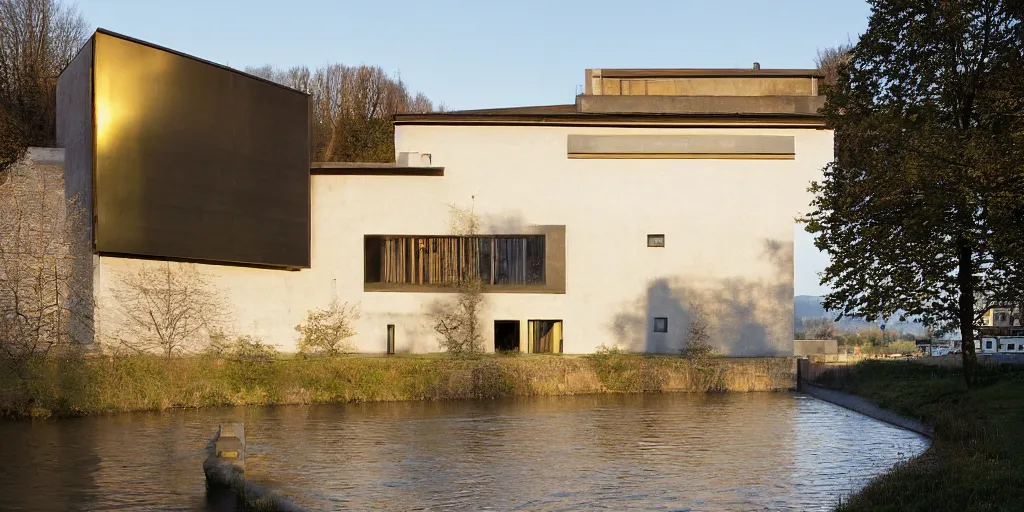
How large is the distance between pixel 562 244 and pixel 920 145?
13.8m

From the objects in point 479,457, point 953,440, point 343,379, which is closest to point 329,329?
point 343,379

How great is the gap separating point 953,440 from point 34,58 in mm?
39005

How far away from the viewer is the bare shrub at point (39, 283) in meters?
23.8

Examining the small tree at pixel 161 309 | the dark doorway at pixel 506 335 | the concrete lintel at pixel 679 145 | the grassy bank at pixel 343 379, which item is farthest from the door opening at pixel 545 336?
the small tree at pixel 161 309

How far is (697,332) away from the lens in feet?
104

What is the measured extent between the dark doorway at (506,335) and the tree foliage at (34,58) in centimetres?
1910

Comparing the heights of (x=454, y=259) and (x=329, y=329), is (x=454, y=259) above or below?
above

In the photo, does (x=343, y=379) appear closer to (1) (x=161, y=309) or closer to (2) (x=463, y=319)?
(2) (x=463, y=319)

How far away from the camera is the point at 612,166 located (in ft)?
106

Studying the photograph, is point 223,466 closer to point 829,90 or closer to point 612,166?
point 829,90

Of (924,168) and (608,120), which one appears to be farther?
(608,120)

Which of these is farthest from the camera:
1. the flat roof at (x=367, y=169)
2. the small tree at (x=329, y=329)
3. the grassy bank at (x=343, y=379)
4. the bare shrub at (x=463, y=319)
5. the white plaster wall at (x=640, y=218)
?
the white plaster wall at (x=640, y=218)

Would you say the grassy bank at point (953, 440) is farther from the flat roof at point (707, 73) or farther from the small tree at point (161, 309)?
the small tree at point (161, 309)

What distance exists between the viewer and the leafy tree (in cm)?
1973
